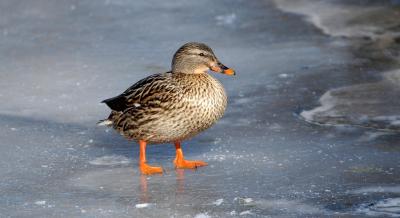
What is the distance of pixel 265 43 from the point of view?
11930 mm

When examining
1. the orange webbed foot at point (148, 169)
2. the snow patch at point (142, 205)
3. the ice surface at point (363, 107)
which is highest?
the ice surface at point (363, 107)

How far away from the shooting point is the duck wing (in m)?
7.30

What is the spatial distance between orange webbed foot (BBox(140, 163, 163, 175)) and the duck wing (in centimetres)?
48

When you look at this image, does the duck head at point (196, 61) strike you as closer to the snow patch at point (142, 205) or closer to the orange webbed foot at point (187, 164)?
the orange webbed foot at point (187, 164)

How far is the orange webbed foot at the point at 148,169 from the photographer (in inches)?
283

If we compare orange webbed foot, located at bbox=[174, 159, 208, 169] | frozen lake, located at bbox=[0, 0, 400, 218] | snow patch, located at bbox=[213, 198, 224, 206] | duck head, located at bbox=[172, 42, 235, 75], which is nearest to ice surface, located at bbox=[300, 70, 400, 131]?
frozen lake, located at bbox=[0, 0, 400, 218]

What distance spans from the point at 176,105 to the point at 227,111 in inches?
74.1

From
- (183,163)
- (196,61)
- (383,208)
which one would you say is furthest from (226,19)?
(383,208)

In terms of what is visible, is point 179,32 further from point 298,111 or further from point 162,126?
point 162,126

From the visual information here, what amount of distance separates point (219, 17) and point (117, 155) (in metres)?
5.99

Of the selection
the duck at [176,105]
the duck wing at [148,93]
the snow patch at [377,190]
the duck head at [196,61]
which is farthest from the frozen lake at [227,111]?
the duck head at [196,61]

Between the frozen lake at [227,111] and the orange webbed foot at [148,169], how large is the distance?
8 cm

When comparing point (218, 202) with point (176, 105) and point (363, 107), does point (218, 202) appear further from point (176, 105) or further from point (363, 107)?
point (363, 107)

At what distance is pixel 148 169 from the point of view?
7.20 metres
